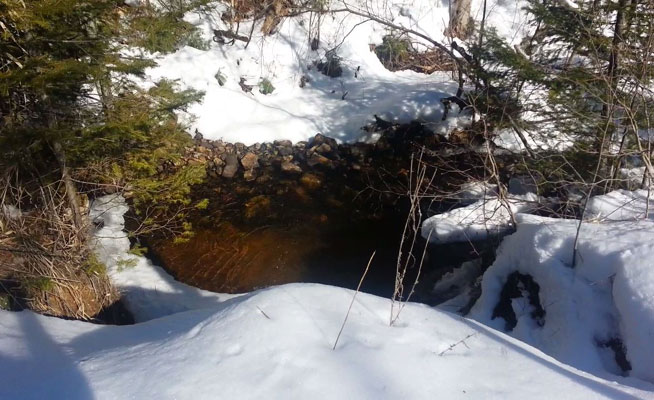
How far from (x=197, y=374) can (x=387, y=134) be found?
850 cm

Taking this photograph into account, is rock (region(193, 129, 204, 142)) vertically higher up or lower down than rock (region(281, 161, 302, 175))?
higher up

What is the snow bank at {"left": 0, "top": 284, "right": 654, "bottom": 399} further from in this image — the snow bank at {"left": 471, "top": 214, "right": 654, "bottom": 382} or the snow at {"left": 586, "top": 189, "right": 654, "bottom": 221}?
the snow at {"left": 586, "top": 189, "right": 654, "bottom": 221}

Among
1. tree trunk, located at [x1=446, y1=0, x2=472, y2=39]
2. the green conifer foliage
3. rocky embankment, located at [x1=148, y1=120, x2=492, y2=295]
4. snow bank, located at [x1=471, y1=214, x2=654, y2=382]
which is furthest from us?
tree trunk, located at [x1=446, y1=0, x2=472, y2=39]

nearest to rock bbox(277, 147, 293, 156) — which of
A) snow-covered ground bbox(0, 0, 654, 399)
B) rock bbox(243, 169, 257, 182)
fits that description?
rock bbox(243, 169, 257, 182)

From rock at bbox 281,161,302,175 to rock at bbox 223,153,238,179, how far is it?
876 millimetres

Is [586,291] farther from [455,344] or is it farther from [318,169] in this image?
[318,169]

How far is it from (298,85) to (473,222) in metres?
7.15

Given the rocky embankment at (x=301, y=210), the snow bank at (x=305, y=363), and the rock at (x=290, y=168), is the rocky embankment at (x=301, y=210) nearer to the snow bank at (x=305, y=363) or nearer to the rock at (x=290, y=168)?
the rock at (x=290, y=168)

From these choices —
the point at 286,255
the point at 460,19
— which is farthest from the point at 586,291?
the point at 460,19

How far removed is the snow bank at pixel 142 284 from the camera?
218 inches

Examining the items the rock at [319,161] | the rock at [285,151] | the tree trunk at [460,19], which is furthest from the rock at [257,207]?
the tree trunk at [460,19]

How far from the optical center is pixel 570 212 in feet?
17.8

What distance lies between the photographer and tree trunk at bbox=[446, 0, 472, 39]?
508 inches

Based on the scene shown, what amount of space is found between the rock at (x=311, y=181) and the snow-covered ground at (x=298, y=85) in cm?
138
